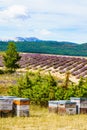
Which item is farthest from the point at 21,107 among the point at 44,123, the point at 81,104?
the point at 81,104

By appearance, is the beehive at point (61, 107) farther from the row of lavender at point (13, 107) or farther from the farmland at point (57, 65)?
the farmland at point (57, 65)

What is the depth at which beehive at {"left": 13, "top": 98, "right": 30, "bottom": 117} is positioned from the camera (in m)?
33.2

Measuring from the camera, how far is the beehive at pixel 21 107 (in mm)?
33250

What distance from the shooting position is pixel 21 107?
109 feet

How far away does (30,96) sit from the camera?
44.5 meters

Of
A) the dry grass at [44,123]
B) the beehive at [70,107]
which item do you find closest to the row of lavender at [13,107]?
the dry grass at [44,123]

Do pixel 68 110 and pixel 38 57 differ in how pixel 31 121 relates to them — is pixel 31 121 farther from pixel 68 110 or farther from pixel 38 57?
pixel 38 57

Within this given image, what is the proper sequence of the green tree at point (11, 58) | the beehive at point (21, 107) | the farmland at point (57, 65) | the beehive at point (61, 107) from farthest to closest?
the green tree at point (11, 58) < the farmland at point (57, 65) < the beehive at point (61, 107) < the beehive at point (21, 107)

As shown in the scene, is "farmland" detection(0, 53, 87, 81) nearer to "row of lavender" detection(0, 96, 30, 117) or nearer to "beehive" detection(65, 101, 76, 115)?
"beehive" detection(65, 101, 76, 115)

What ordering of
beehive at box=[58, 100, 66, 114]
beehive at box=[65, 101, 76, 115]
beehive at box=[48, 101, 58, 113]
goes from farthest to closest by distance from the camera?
beehive at box=[48, 101, 58, 113] → beehive at box=[65, 101, 76, 115] → beehive at box=[58, 100, 66, 114]

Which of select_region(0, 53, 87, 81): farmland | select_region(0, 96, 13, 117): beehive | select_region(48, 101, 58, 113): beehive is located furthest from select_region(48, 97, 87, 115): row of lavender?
select_region(0, 53, 87, 81): farmland

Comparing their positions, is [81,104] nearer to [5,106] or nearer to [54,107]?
[54,107]

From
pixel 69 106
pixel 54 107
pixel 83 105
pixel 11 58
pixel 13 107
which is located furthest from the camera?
pixel 11 58

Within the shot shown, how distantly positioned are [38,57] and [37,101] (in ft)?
299
